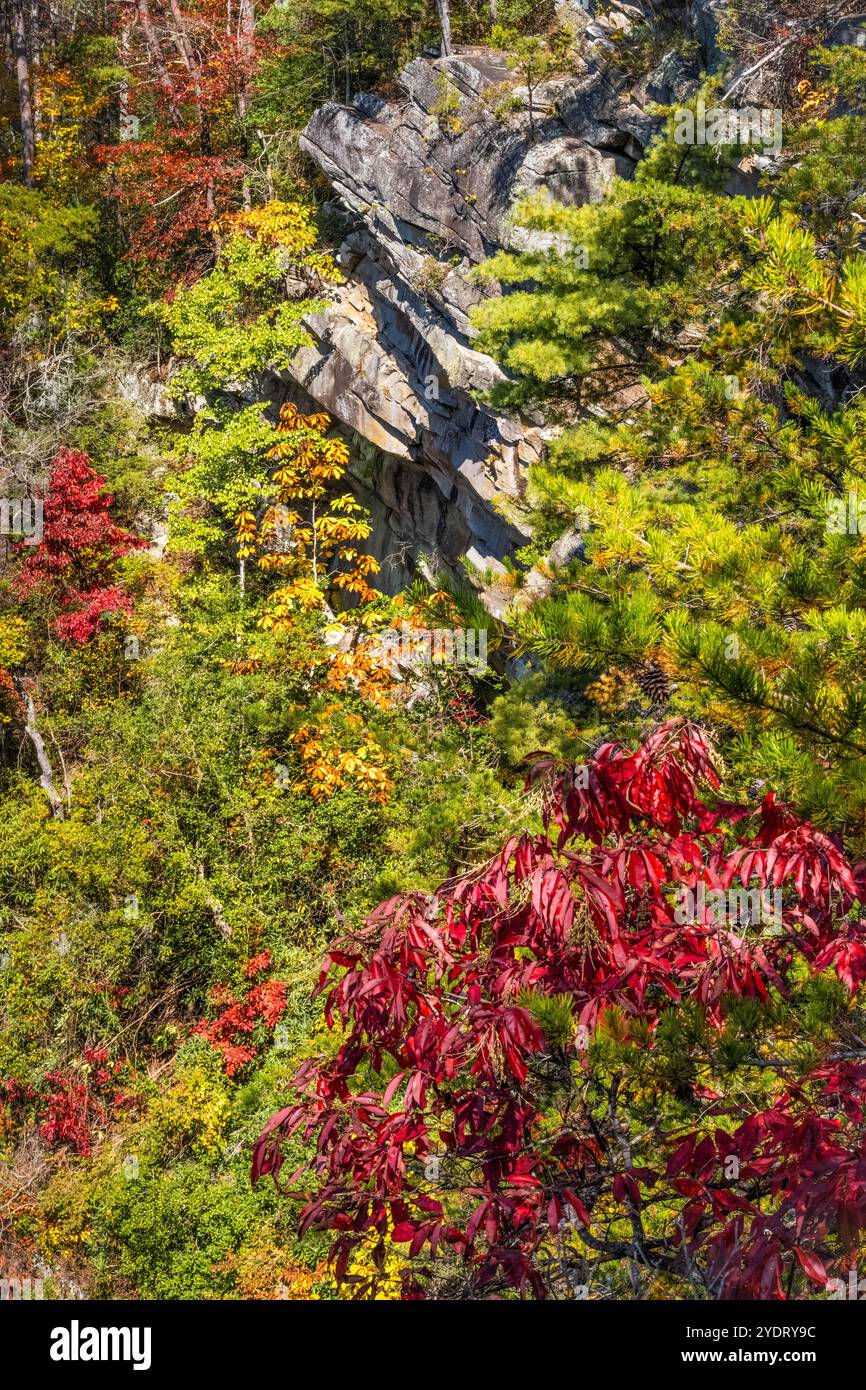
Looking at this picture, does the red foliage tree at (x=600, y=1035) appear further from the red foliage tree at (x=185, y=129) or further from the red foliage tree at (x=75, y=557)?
the red foliage tree at (x=185, y=129)

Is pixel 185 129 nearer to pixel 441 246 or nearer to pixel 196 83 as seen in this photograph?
pixel 196 83

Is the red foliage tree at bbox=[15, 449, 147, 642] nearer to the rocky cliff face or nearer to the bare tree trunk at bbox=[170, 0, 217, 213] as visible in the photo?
the rocky cliff face

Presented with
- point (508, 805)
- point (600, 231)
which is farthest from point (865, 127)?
point (508, 805)

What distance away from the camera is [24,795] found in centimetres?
1237

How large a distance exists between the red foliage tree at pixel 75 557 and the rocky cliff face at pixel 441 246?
331 cm

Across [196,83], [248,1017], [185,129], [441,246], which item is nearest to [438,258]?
[441,246]

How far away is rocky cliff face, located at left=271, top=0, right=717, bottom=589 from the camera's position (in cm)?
1036

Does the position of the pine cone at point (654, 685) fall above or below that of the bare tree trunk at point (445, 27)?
below

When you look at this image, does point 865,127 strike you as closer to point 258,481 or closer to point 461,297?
point 461,297

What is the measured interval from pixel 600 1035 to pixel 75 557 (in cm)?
1209

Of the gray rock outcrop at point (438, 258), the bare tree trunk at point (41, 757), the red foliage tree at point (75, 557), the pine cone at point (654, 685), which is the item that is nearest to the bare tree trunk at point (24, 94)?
the gray rock outcrop at point (438, 258)

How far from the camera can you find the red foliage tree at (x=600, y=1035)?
8.61 ft

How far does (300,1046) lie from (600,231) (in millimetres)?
7156

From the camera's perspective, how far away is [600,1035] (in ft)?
9.05
